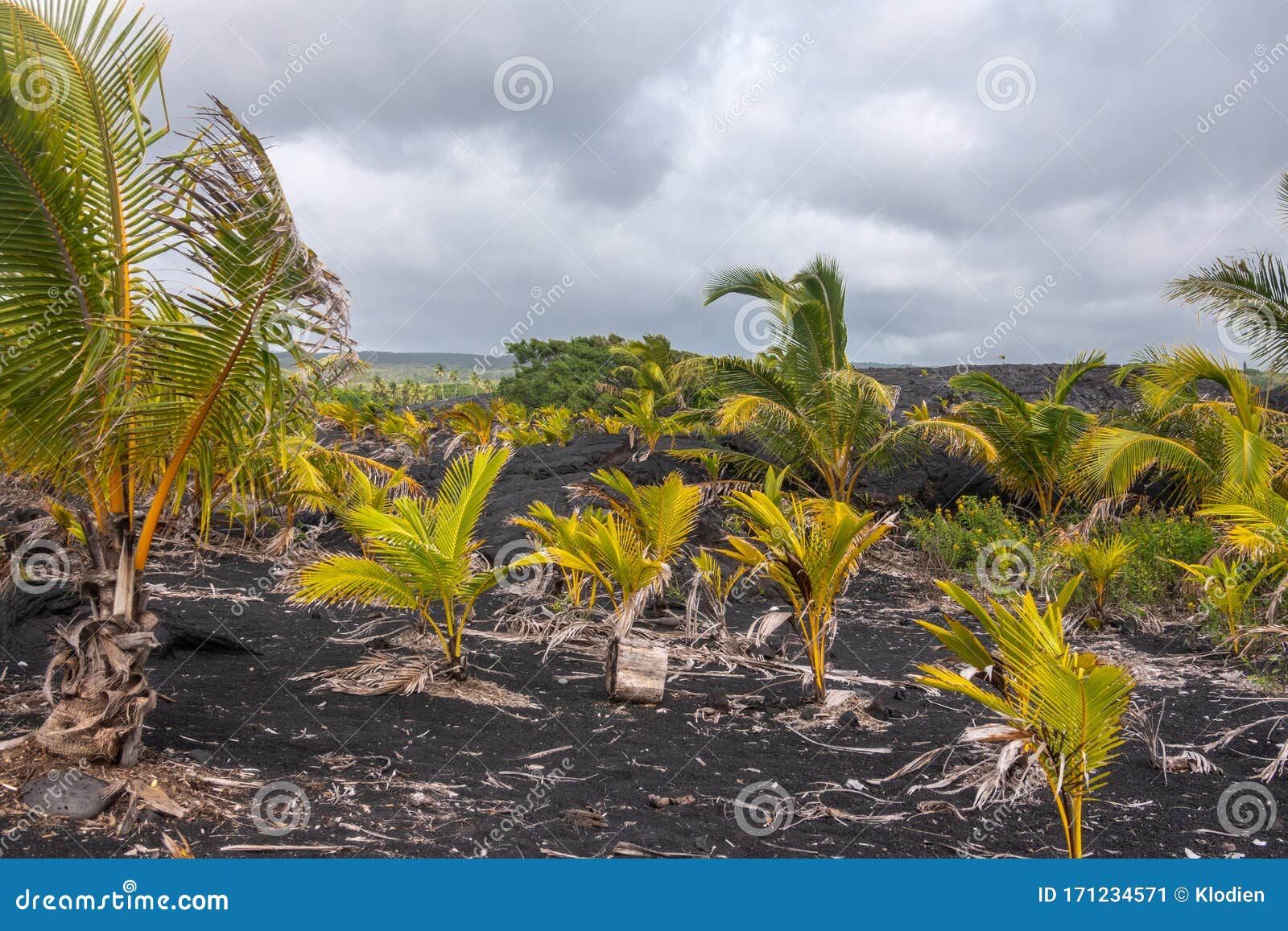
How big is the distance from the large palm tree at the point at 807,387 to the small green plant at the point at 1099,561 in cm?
323

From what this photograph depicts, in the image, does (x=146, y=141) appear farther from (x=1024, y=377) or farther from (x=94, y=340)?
(x=1024, y=377)

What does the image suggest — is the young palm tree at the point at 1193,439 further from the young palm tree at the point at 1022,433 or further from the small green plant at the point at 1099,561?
the small green plant at the point at 1099,561

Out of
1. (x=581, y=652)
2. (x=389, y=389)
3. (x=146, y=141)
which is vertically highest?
(x=389, y=389)

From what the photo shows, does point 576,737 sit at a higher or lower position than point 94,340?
lower

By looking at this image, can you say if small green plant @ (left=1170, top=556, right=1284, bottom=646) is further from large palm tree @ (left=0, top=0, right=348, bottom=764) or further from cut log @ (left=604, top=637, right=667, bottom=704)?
large palm tree @ (left=0, top=0, right=348, bottom=764)

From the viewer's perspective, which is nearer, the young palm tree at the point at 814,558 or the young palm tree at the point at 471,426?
the young palm tree at the point at 814,558

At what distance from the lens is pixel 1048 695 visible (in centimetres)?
289

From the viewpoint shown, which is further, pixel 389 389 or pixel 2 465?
pixel 389 389

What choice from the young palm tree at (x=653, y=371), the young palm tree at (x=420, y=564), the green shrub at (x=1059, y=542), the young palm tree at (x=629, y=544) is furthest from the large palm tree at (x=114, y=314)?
the young palm tree at (x=653, y=371)

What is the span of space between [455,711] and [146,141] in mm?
3842

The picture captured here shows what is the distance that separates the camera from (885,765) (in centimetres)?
505

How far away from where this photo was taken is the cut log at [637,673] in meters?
6.17

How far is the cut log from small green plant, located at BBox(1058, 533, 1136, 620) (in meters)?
5.22

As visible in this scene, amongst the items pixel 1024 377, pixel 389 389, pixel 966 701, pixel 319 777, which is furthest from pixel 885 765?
pixel 389 389
